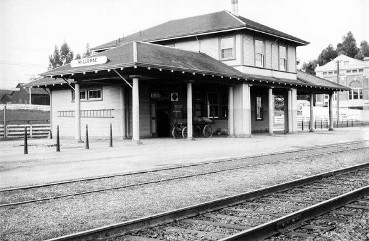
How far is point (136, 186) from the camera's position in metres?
9.27

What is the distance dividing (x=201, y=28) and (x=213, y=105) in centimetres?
494

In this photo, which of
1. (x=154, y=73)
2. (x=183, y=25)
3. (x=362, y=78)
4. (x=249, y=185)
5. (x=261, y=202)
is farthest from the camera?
(x=362, y=78)

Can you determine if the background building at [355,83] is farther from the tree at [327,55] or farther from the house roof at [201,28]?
the house roof at [201,28]

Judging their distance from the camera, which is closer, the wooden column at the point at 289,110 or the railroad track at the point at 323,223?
the railroad track at the point at 323,223

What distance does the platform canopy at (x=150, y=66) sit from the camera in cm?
1938

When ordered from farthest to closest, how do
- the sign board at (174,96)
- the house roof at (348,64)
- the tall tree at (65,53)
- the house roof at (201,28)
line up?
the tall tree at (65,53) < the house roof at (348,64) < the house roof at (201,28) < the sign board at (174,96)

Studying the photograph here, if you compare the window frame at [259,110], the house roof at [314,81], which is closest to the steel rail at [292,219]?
the window frame at [259,110]

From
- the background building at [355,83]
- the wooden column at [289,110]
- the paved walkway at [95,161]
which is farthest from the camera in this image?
the background building at [355,83]

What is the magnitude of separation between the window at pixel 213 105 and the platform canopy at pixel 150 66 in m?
2.36

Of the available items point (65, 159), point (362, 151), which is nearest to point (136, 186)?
point (65, 159)

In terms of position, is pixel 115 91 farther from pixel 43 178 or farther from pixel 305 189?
pixel 305 189

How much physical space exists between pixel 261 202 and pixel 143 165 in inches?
235

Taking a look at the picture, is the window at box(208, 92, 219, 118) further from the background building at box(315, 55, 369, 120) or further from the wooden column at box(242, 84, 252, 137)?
the background building at box(315, 55, 369, 120)

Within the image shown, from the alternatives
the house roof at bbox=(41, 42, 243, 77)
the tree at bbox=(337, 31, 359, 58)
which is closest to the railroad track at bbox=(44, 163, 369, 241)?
the house roof at bbox=(41, 42, 243, 77)
